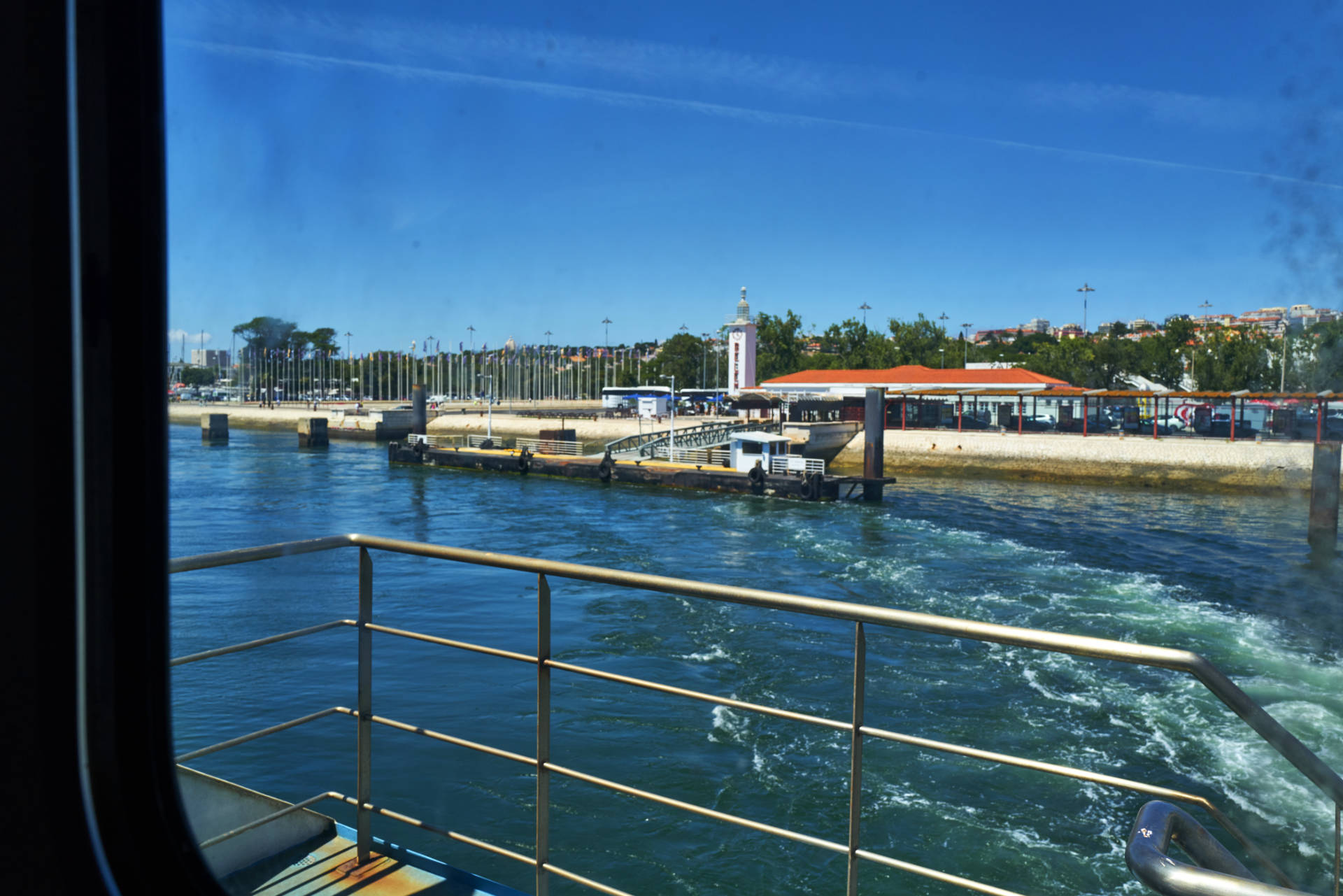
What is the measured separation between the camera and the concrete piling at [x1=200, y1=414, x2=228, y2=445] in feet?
166

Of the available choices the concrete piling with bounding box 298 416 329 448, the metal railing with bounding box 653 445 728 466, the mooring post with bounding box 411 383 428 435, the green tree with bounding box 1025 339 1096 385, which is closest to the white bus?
the mooring post with bounding box 411 383 428 435

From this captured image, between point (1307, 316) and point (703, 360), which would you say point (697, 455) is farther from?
point (703, 360)

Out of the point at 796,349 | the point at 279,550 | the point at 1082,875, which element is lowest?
the point at 1082,875

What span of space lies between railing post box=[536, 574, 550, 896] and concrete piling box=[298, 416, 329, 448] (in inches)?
1997

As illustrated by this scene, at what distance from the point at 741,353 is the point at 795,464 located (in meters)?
35.8

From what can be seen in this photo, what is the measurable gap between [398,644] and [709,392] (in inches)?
2200

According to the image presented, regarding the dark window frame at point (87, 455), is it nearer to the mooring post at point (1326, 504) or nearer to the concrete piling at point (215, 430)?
the mooring post at point (1326, 504)

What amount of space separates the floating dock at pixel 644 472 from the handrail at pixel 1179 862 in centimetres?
2708

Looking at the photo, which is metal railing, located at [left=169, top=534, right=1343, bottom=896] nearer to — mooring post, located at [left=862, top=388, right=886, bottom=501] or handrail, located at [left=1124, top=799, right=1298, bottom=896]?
handrail, located at [left=1124, top=799, right=1298, bottom=896]

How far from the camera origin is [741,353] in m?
65.1

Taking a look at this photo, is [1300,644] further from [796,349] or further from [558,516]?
[796,349]

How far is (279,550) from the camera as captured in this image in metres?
2.38

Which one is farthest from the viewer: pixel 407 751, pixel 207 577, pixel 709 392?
pixel 709 392

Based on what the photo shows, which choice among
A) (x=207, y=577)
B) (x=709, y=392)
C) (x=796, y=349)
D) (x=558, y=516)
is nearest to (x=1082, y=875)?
(x=207, y=577)
